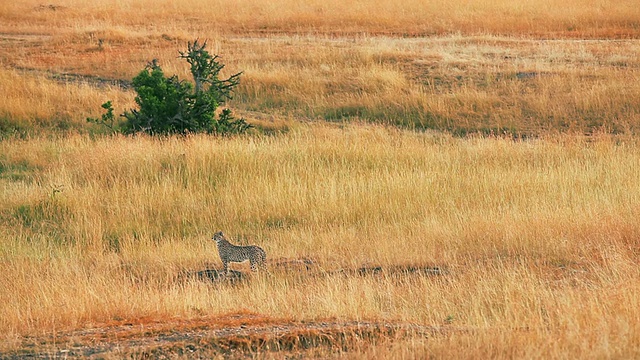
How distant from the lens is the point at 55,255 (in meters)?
8.58

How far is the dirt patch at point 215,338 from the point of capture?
4844 millimetres

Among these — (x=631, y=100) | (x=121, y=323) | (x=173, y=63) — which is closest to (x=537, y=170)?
(x=631, y=100)

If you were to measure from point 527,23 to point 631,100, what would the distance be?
16327 mm

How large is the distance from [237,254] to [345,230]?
2214 mm

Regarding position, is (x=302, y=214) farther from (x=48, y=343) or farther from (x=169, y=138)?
(x=48, y=343)

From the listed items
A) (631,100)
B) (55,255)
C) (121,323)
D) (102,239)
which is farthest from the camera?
(631,100)

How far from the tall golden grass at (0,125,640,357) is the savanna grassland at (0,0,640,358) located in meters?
0.03

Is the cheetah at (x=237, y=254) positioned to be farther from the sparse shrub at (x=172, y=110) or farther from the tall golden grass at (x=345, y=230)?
the sparse shrub at (x=172, y=110)

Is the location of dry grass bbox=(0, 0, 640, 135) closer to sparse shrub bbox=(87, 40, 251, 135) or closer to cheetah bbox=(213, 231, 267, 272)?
sparse shrub bbox=(87, 40, 251, 135)

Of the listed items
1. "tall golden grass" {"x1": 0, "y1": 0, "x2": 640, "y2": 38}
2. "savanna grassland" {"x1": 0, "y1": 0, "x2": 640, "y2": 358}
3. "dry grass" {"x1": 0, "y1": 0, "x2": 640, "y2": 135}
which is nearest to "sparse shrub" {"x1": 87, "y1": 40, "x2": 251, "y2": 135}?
"savanna grassland" {"x1": 0, "y1": 0, "x2": 640, "y2": 358}

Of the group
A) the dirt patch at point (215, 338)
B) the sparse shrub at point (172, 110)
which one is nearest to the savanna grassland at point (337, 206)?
the dirt patch at point (215, 338)

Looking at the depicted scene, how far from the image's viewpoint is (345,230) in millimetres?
9352

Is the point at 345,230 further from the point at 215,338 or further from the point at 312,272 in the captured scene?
the point at 215,338

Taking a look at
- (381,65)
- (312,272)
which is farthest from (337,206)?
(381,65)
